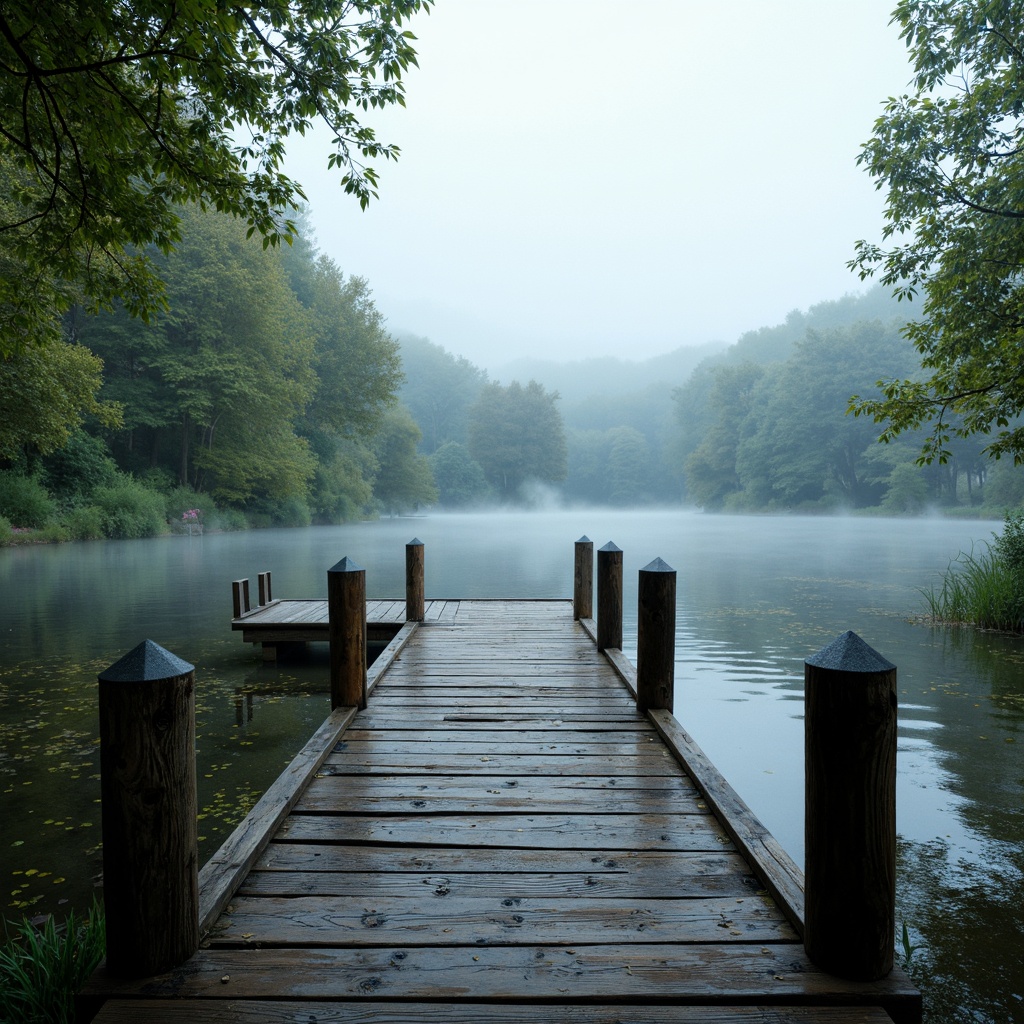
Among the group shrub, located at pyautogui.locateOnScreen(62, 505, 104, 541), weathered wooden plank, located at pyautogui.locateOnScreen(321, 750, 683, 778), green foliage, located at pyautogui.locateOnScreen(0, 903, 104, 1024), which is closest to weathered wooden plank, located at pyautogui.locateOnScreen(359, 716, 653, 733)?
weathered wooden plank, located at pyautogui.locateOnScreen(321, 750, 683, 778)

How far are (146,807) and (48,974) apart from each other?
1.09 m

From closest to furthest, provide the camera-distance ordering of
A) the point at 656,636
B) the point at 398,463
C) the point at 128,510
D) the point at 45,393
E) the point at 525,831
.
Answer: the point at 525,831 → the point at 656,636 → the point at 45,393 → the point at 128,510 → the point at 398,463

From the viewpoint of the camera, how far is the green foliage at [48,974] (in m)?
2.45

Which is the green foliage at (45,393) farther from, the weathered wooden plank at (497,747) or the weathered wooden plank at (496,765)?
the weathered wooden plank at (496,765)

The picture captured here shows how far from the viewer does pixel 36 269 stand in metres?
7.47

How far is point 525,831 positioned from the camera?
3.08 meters

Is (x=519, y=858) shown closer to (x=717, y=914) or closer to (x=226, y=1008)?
(x=717, y=914)

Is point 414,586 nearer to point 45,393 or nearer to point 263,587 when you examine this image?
point 263,587

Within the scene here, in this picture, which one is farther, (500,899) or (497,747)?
(497,747)

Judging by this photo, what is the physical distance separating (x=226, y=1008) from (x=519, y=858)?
1.18m

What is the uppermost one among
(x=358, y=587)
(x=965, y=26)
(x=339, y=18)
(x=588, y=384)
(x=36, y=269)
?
(x=588, y=384)

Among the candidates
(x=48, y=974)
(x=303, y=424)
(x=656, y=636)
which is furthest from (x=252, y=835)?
(x=303, y=424)

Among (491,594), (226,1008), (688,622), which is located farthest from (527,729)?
(491,594)

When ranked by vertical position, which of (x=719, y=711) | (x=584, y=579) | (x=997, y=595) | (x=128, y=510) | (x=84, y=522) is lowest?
(x=719, y=711)
